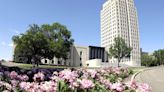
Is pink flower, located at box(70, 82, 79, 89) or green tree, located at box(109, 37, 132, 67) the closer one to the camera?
pink flower, located at box(70, 82, 79, 89)

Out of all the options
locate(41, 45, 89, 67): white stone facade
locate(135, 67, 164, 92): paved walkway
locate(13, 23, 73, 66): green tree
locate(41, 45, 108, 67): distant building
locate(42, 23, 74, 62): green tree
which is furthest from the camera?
locate(41, 45, 89, 67): white stone facade

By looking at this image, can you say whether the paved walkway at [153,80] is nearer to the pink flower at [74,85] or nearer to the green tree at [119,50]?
the pink flower at [74,85]

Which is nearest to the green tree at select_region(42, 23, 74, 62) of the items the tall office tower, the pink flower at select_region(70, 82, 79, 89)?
the pink flower at select_region(70, 82, 79, 89)

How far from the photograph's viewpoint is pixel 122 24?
18700 centimetres

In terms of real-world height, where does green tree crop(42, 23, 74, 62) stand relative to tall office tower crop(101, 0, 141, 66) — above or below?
below

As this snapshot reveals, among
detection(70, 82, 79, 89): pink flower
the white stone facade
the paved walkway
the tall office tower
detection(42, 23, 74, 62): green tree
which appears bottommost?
the paved walkway

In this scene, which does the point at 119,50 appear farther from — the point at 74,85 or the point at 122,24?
the point at 122,24

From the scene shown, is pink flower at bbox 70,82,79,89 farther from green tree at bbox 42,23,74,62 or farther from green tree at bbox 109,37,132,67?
green tree at bbox 109,37,132,67

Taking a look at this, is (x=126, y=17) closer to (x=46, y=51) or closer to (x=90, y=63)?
(x=90, y=63)

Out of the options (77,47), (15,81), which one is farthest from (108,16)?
(15,81)

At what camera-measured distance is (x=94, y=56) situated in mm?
132750

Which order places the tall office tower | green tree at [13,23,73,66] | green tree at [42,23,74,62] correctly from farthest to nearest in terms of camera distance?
the tall office tower → green tree at [42,23,74,62] → green tree at [13,23,73,66]

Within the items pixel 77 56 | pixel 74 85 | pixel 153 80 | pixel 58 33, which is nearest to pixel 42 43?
pixel 58 33

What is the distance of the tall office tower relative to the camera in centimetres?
18275
